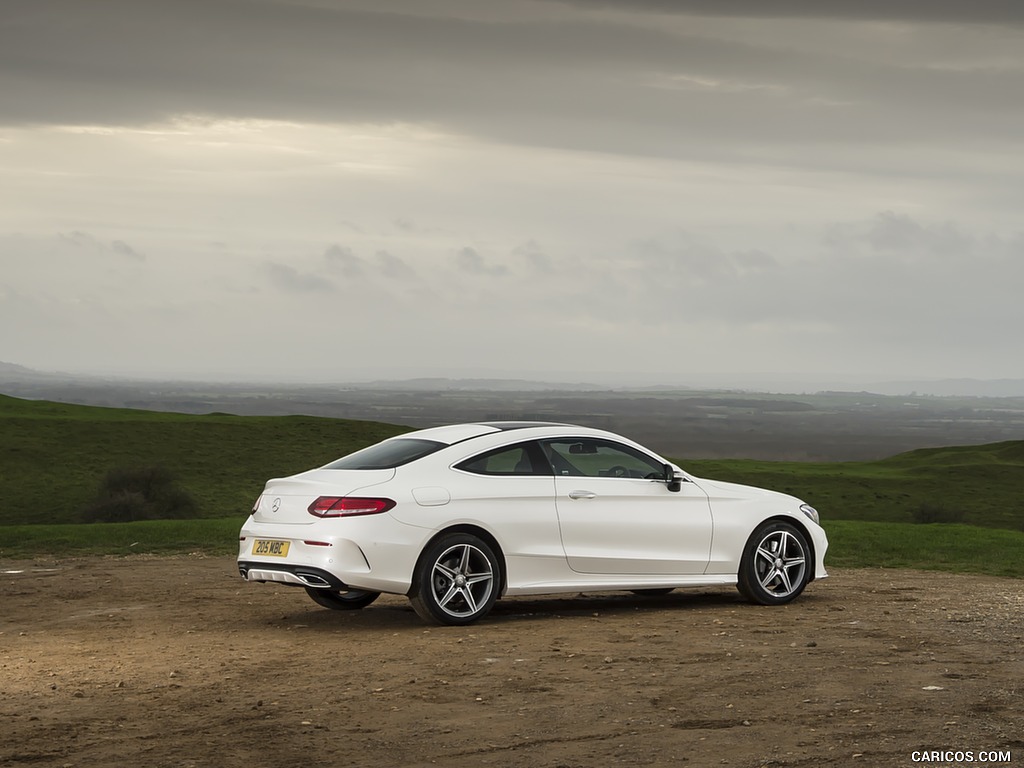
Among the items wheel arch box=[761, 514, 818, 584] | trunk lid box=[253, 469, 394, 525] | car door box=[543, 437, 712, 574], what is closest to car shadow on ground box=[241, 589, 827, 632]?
wheel arch box=[761, 514, 818, 584]

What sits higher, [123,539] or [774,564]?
[774,564]

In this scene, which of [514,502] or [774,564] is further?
[774,564]

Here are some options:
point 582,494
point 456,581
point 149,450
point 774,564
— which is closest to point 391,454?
point 456,581

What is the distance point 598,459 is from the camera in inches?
502

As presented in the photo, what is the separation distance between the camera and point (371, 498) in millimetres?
11422

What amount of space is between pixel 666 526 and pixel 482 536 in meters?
1.98

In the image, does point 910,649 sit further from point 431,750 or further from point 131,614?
point 131,614

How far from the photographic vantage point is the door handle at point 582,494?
12.3 metres

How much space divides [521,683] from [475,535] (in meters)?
2.84

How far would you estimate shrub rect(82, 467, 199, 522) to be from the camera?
36000mm

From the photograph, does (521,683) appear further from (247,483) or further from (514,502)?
(247,483)

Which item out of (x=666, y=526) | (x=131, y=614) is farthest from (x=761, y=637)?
(x=131, y=614)

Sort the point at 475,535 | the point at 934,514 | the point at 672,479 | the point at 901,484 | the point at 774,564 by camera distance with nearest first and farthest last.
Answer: the point at 475,535 → the point at 672,479 → the point at 774,564 → the point at 934,514 → the point at 901,484

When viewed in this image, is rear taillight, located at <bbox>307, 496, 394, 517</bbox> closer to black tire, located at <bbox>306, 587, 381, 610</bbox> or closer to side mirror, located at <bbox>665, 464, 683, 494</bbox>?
black tire, located at <bbox>306, 587, 381, 610</bbox>
